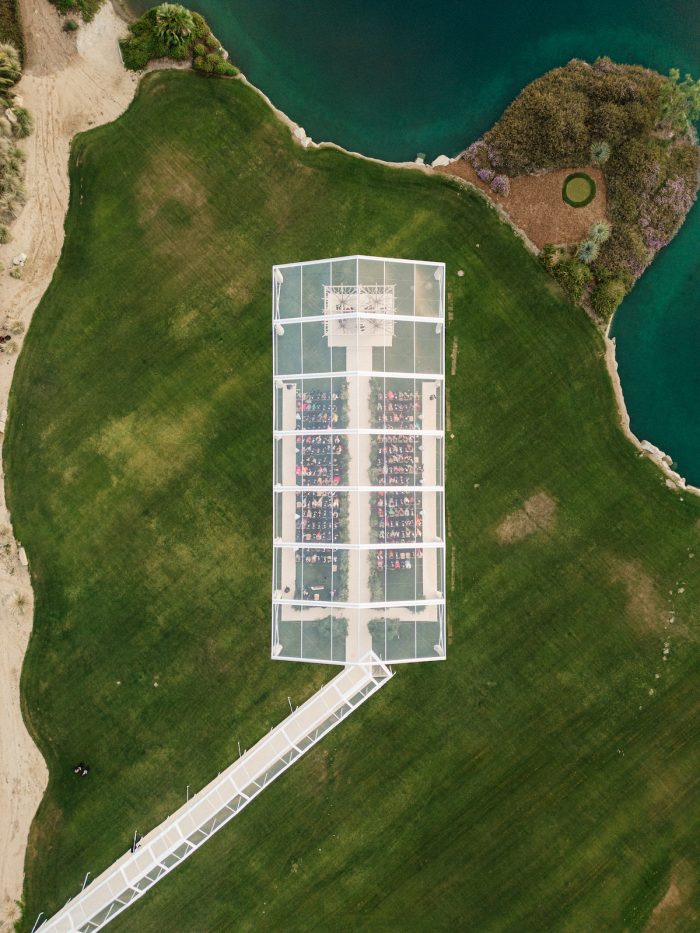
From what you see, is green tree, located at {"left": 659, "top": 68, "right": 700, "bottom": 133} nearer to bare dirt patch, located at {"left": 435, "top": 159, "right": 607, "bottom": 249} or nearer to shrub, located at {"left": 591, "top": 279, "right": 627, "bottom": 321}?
bare dirt patch, located at {"left": 435, "top": 159, "right": 607, "bottom": 249}

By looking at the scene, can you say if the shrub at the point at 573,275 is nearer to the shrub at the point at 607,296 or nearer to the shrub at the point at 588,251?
the shrub at the point at 588,251

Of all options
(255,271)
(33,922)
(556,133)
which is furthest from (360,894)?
(556,133)

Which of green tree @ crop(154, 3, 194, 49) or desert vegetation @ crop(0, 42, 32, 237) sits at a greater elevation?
green tree @ crop(154, 3, 194, 49)

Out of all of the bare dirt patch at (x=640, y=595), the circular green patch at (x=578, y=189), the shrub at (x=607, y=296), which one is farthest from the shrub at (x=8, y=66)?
the bare dirt patch at (x=640, y=595)

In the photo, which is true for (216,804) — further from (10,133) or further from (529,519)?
(10,133)

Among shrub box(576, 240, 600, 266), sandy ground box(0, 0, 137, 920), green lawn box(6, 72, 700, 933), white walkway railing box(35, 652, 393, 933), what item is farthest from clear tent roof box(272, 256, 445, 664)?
sandy ground box(0, 0, 137, 920)
